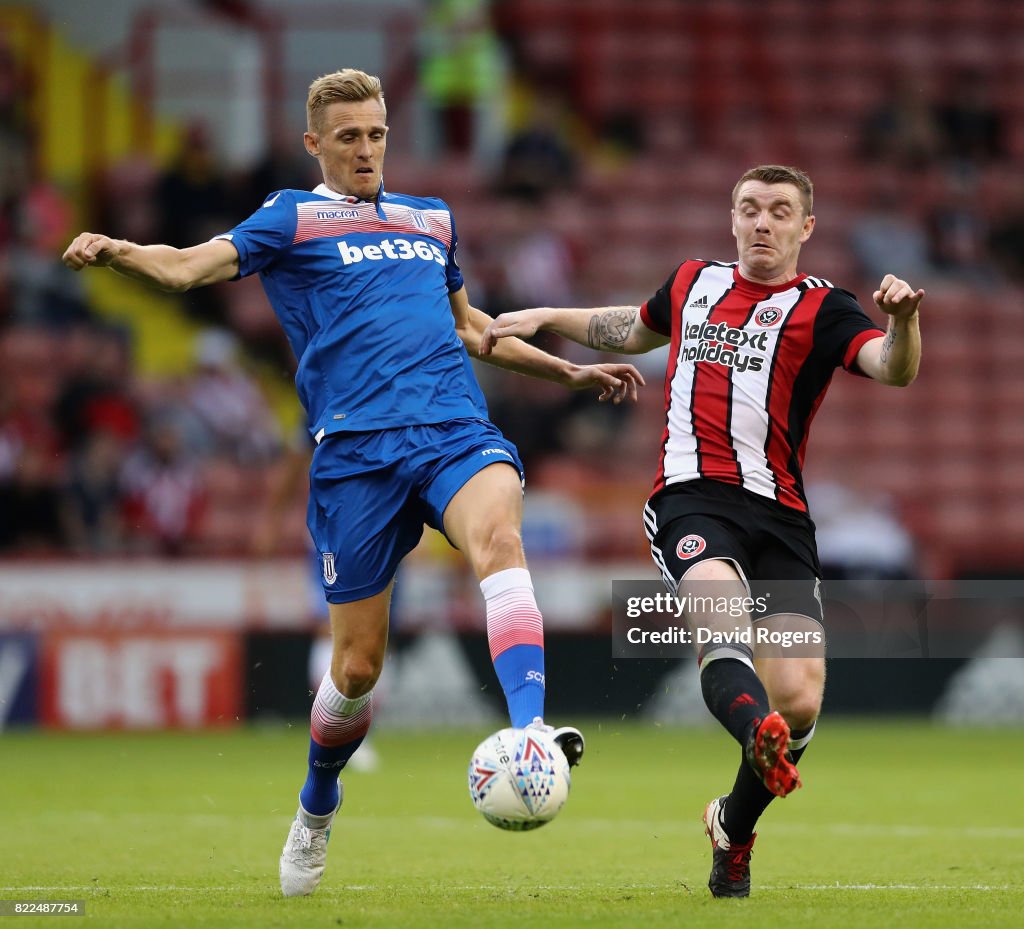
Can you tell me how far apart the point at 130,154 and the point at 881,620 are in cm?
→ 959

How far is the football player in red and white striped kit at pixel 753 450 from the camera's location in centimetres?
607

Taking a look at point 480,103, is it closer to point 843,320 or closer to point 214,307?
point 214,307

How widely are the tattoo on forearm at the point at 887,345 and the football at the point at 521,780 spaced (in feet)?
5.41

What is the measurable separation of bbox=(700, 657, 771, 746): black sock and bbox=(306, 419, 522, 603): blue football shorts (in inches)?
35.3

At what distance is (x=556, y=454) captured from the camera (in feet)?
55.0

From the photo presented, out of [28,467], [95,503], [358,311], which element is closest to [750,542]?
[358,311]

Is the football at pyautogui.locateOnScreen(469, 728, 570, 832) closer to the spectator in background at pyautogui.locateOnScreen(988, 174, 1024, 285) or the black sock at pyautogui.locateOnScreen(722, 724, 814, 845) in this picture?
the black sock at pyautogui.locateOnScreen(722, 724, 814, 845)

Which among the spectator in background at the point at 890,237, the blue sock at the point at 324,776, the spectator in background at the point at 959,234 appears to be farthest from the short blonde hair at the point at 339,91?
the spectator in background at the point at 959,234

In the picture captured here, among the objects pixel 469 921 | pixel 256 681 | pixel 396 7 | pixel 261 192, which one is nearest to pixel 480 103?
pixel 396 7

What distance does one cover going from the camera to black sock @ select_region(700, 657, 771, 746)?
18.4 feet

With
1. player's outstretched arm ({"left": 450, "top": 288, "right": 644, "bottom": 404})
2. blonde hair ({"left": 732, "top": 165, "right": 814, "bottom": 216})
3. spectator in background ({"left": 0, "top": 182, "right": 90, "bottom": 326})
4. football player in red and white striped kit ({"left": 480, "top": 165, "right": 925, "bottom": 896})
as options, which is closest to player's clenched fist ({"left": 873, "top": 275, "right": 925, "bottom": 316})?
football player in red and white striped kit ({"left": 480, "top": 165, "right": 925, "bottom": 896})

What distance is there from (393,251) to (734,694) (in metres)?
1.91

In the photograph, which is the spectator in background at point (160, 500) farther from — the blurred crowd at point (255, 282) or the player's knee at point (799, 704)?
the player's knee at point (799, 704)

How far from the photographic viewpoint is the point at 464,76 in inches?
776
